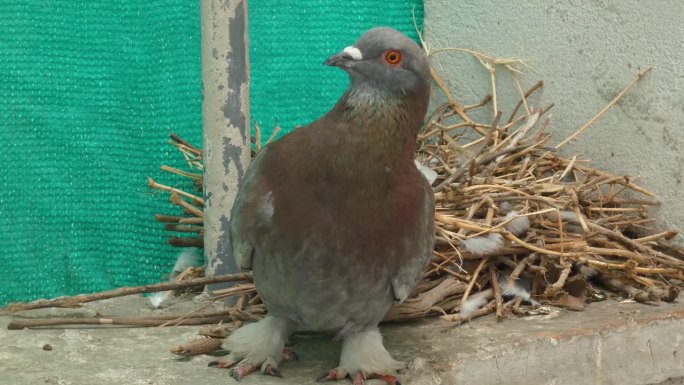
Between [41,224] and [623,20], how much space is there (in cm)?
234

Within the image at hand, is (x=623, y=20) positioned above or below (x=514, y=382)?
above

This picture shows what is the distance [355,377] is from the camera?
2695 millimetres

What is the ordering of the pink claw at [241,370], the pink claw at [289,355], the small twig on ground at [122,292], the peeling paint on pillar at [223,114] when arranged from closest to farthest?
the pink claw at [241,370] → the pink claw at [289,355] → the small twig on ground at [122,292] → the peeling paint on pillar at [223,114]

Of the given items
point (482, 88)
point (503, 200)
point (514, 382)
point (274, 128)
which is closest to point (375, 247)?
point (514, 382)

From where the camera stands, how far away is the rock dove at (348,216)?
8.41 feet

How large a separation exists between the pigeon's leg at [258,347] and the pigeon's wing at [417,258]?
36 centimetres

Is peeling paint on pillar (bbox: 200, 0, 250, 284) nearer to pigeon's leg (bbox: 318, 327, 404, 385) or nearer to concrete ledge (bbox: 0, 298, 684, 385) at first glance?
concrete ledge (bbox: 0, 298, 684, 385)

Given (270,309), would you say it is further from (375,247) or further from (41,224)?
(41,224)

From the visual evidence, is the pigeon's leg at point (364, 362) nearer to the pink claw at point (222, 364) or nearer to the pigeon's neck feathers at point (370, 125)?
the pink claw at point (222, 364)

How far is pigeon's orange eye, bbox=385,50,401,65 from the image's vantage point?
2.57 metres

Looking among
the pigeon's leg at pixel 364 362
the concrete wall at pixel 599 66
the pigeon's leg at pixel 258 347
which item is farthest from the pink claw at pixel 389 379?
the concrete wall at pixel 599 66

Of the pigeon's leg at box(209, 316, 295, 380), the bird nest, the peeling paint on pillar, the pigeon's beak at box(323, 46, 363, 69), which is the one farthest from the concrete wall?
the pigeon's leg at box(209, 316, 295, 380)

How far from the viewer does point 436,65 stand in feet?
15.2

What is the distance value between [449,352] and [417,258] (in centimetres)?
31
